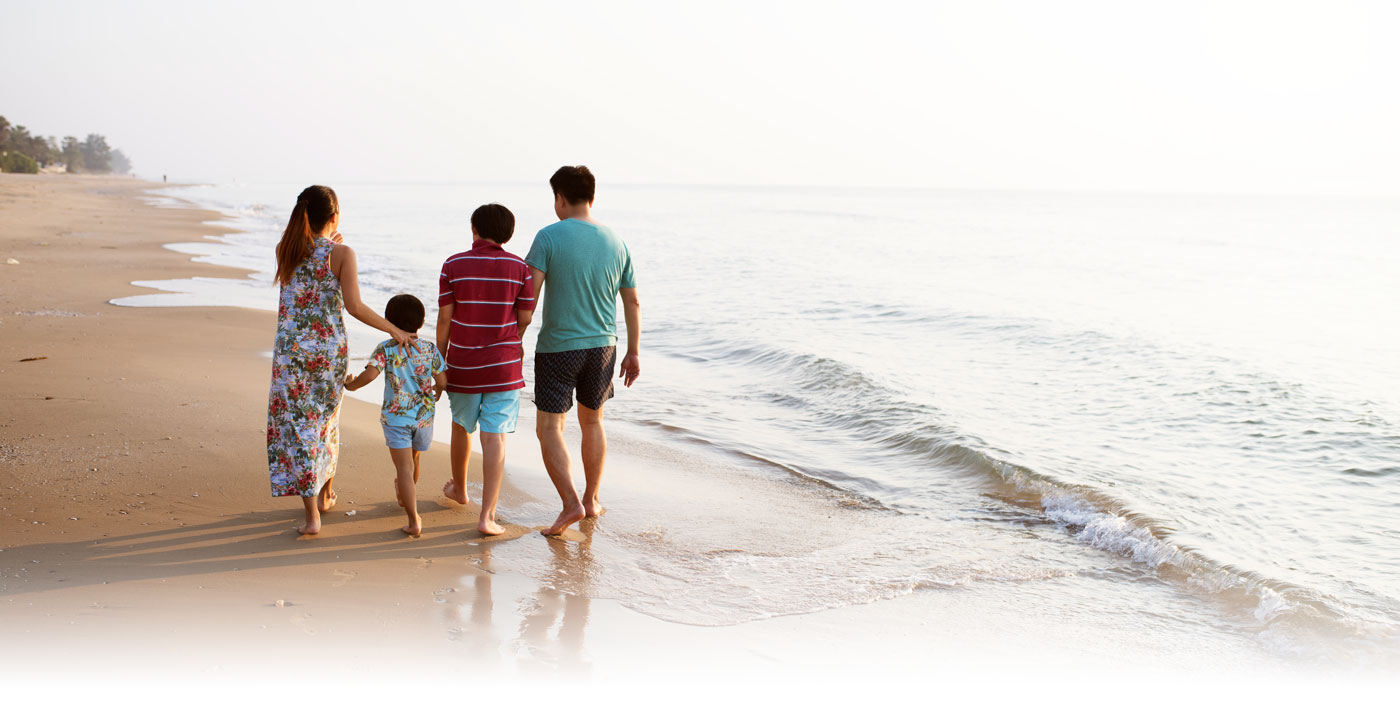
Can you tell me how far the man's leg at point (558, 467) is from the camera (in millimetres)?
4648

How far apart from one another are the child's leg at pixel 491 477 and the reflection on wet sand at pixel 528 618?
7.3 inches

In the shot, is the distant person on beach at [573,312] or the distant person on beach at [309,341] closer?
the distant person on beach at [309,341]

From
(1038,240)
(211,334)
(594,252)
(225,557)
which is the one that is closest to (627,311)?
(594,252)

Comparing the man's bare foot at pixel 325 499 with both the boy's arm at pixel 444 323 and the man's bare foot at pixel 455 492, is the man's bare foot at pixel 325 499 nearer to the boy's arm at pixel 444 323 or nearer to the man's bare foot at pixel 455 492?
the man's bare foot at pixel 455 492

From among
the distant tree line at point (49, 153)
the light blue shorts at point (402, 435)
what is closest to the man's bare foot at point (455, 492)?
the light blue shorts at point (402, 435)

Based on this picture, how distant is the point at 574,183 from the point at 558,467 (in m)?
1.41

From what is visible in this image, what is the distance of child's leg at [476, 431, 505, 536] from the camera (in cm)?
456

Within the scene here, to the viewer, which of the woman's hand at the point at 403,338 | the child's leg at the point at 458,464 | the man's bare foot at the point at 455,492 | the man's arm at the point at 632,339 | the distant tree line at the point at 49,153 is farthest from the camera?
the distant tree line at the point at 49,153

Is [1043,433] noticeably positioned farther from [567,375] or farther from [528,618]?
[528,618]

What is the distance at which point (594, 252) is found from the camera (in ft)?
14.8

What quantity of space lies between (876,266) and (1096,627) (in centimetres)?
2181

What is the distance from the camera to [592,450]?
4938mm

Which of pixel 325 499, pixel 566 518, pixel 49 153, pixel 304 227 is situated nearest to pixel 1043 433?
pixel 566 518

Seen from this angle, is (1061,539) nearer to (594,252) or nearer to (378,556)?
(594,252)
